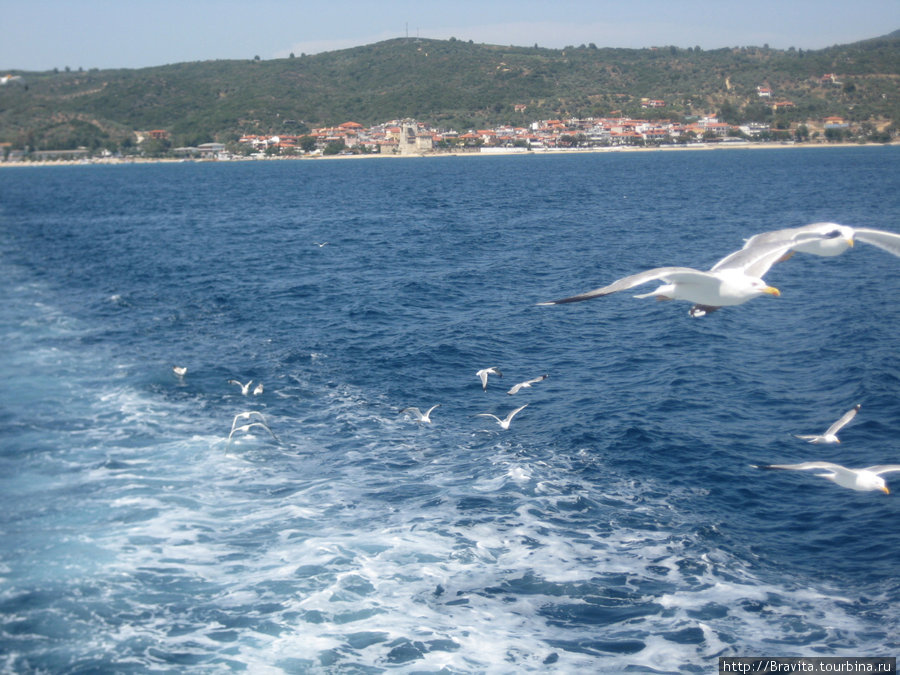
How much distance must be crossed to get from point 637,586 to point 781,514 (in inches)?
154

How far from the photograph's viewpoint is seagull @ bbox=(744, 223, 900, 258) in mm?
8297

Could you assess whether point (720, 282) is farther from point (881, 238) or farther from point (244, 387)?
point (244, 387)

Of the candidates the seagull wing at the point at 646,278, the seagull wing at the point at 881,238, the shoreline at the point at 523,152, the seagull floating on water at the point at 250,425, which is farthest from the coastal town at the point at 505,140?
the seagull wing at the point at 881,238

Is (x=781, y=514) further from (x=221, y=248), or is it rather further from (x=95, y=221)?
(x=95, y=221)

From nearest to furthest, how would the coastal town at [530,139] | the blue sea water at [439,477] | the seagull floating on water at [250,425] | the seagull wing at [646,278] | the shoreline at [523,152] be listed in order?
1. the seagull wing at [646,278]
2. the blue sea water at [439,477]
3. the seagull floating on water at [250,425]
4. the coastal town at [530,139]
5. the shoreline at [523,152]

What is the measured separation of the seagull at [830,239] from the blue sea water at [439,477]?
523 cm

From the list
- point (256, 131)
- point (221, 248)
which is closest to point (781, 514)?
point (221, 248)

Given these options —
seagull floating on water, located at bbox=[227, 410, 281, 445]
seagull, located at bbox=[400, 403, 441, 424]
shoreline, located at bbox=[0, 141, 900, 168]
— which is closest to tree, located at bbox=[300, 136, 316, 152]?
shoreline, located at bbox=[0, 141, 900, 168]

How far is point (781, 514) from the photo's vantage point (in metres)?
13.5

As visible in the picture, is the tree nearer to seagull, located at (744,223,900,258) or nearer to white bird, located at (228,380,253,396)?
white bird, located at (228,380,253,396)

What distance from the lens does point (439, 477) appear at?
49.1 feet

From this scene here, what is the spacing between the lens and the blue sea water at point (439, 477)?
33.8ft

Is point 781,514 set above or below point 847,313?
below

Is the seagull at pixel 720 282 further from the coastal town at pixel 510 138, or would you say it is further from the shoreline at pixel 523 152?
A: the coastal town at pixel 510 138
